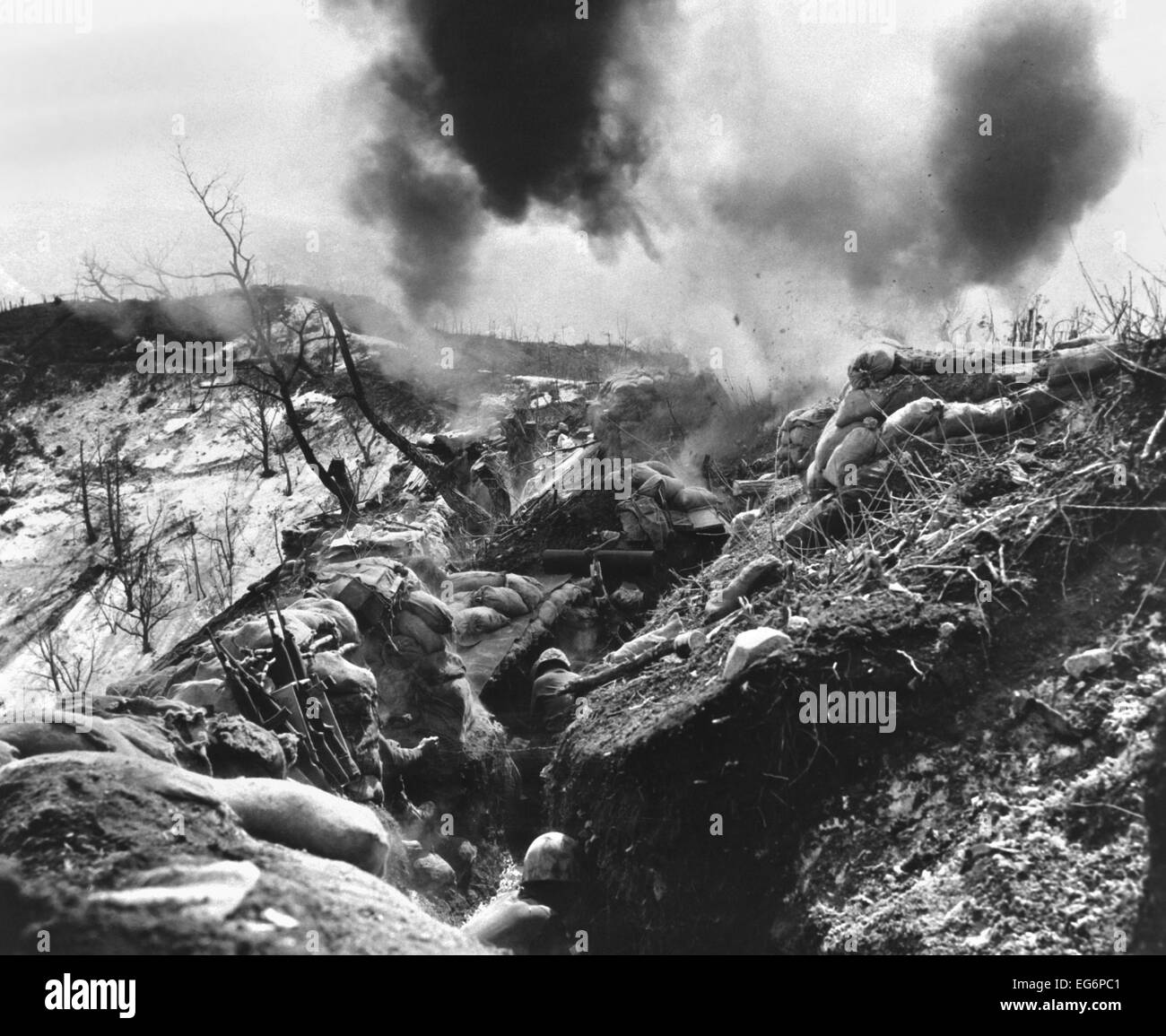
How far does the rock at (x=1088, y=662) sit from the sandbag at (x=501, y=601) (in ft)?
17.5

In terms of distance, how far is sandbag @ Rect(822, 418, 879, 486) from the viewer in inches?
289

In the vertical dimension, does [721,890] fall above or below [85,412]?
below

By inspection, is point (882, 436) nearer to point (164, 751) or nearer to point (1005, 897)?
point (1005, 897)

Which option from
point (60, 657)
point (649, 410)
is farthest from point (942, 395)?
point (60, 657)

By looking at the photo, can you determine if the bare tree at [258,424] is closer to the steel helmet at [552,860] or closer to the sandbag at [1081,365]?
the steel helmet at [552,860]

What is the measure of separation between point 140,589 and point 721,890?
16.4m

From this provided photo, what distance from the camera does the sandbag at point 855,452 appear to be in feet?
24.1

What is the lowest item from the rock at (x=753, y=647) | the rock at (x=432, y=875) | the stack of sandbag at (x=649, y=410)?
the rock at (x=432, y=875)

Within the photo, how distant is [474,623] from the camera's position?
9203 mm

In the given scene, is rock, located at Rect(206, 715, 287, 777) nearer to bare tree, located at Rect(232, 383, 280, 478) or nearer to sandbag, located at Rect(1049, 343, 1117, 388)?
sandbag, located at Rect(1049, 343, 1117, 388)

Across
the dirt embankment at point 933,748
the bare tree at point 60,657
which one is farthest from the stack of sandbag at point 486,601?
the bare tree at point 60,657

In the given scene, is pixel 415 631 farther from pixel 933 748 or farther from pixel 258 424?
pixel 258 424

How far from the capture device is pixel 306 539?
12.4 m

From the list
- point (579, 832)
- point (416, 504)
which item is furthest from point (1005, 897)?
point (416, 504)
